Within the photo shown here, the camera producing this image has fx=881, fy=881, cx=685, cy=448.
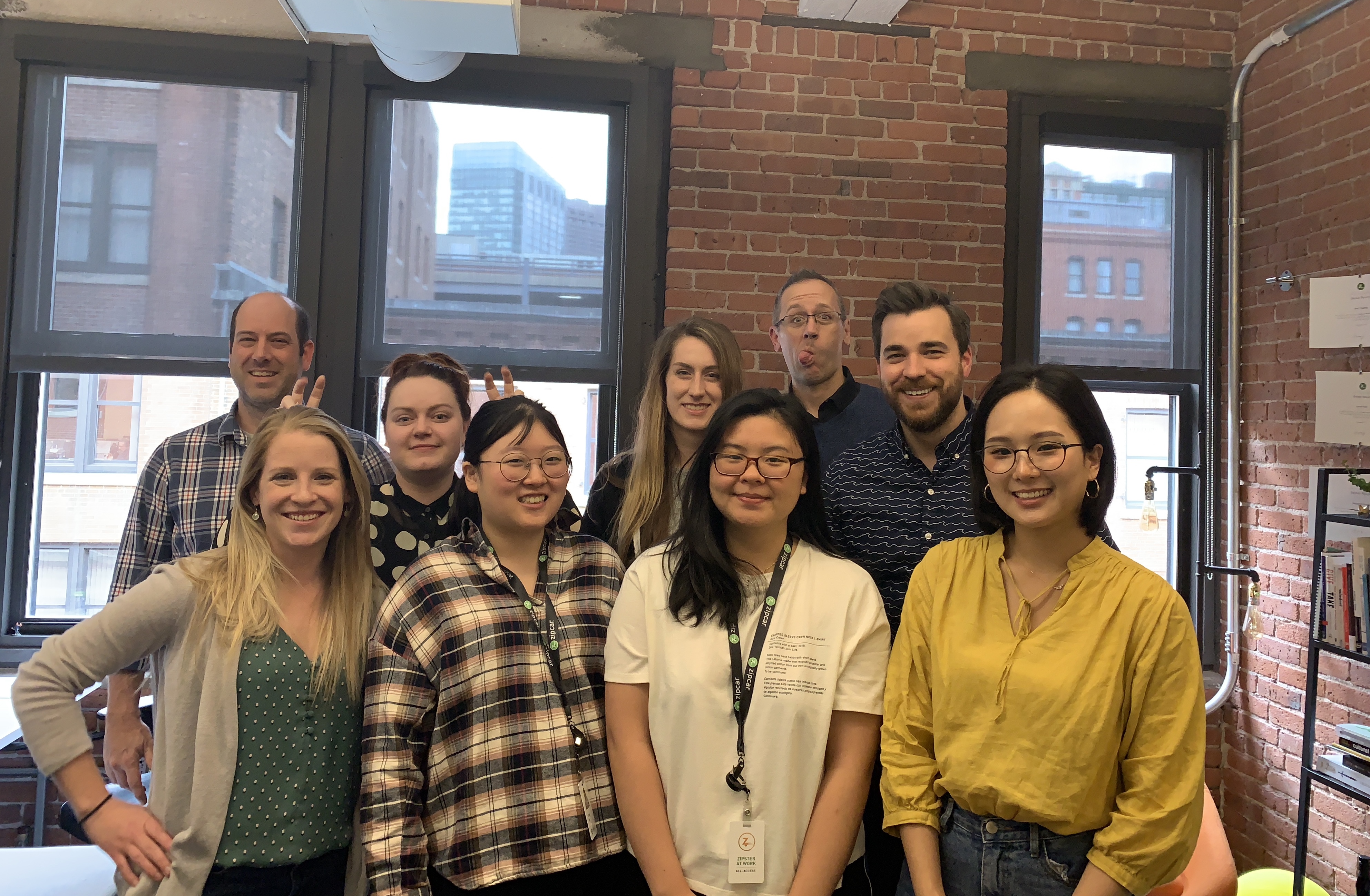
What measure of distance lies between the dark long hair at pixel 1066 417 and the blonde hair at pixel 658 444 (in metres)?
0.65

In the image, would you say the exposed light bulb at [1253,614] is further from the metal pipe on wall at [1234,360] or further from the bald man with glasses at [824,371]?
the bald man with glasses at [824,371]

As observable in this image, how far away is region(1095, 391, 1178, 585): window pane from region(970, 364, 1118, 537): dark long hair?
2470mm

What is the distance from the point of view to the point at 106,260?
10.8ft

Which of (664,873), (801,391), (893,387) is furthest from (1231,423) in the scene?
(664,873)

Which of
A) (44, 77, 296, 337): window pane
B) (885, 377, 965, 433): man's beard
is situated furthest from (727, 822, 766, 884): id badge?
(44, 77, 296, 337): window pane

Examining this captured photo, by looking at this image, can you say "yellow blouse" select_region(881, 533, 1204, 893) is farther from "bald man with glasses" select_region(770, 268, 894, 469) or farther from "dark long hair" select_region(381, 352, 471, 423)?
"dark long hair" select_region(381, 352, 471, 423)

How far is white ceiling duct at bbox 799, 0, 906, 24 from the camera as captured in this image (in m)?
3.14

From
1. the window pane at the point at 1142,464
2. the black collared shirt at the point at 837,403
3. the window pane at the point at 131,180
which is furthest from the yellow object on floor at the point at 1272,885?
the window pane at the point at 131,180

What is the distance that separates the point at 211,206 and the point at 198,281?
29 cm

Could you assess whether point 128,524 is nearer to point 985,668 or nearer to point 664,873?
point 664,873

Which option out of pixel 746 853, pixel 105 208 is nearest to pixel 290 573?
pixel 746 853

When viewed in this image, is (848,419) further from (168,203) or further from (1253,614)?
(168,203)

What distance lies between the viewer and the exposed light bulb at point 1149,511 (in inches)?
130

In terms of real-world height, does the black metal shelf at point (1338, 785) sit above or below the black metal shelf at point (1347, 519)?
below
